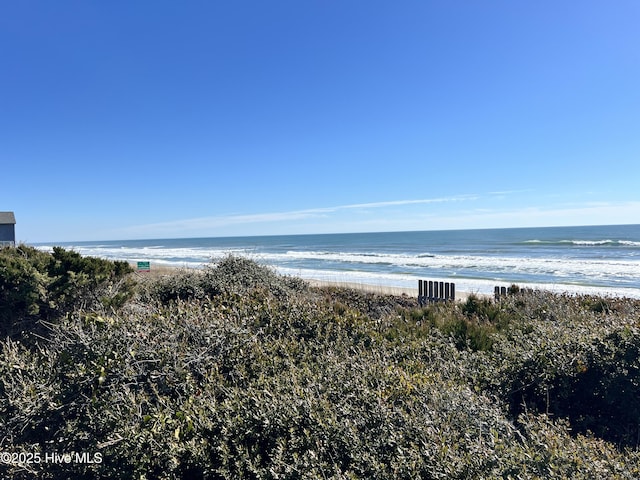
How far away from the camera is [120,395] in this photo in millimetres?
2697

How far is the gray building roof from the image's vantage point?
21.8 metres

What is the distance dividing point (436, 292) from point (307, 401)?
9488 millimetres

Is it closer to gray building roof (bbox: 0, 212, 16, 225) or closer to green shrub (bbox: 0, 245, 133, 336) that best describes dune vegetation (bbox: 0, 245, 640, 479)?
green shrub (bbox: 0, 245, 133, 336)

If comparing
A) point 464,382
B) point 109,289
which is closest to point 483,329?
point 464,382

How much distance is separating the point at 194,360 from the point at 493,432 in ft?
7.52

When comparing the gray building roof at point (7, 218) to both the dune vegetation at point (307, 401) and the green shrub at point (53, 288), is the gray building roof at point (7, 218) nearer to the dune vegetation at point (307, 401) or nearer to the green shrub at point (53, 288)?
the green shrub at point (53, 288)

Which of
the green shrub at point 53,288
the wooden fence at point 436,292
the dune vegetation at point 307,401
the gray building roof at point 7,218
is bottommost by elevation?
the wooden fence at point 436,292

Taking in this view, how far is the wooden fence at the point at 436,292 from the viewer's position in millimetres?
10828

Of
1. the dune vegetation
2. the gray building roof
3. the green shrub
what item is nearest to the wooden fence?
the dune vegetation

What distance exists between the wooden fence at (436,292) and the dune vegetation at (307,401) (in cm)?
625

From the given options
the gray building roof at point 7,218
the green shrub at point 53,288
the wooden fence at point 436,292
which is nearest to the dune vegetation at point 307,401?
the green shrub at point 53,288

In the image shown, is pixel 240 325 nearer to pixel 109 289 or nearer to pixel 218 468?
pixel 218 468

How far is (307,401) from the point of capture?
2.39 m

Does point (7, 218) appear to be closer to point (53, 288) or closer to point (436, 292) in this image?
point (53, 288)
